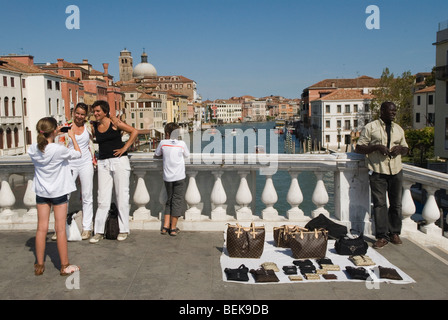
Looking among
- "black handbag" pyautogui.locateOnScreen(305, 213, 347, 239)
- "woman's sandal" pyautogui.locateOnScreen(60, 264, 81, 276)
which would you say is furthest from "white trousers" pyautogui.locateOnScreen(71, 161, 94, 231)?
"black handbag" pyautogui.locateOnScreen(305, 213, 347, 239)

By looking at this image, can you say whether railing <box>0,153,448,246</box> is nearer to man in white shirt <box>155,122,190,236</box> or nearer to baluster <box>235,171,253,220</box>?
baluster <box>235,171,253,220</box>

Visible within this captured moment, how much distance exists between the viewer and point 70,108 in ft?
171

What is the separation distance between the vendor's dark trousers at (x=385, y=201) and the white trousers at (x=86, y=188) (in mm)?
3156

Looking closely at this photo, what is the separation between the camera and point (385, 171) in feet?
15.8

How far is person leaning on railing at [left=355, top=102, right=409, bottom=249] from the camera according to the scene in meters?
4.80

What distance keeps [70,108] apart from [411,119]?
4116 cm

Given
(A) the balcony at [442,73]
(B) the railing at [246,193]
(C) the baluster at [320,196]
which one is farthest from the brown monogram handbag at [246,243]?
(A) the balcony at [442,73]

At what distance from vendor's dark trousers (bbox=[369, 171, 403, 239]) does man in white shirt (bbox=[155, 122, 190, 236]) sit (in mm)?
2152

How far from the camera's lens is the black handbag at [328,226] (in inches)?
194

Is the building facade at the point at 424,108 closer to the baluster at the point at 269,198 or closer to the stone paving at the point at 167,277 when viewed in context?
the baluster at the point at 269,198

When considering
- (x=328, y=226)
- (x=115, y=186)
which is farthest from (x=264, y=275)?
(x=115, y=186)
